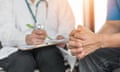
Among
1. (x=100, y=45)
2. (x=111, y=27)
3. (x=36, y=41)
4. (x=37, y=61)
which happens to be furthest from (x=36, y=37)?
(x=100, y=45)

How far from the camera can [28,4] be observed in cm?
180

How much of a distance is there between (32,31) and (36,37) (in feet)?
0.24

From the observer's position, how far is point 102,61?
4.15 feet

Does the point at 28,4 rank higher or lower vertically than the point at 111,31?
higher

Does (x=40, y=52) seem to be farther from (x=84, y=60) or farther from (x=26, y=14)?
(x=84, y=60)

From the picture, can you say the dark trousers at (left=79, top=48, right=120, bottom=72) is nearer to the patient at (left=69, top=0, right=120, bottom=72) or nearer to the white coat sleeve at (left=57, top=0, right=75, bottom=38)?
the patient at (left=69, top=0, right=120, bottom=72)

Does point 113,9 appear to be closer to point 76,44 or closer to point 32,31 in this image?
point 76,44

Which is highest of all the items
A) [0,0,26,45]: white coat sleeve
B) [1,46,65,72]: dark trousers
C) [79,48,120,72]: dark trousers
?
[0,0,26,45]: white coat sleeve

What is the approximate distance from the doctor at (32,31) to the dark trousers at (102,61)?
1.24ft

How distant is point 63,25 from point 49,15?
12 centimetres

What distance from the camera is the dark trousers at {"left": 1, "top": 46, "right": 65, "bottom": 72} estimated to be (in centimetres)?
161

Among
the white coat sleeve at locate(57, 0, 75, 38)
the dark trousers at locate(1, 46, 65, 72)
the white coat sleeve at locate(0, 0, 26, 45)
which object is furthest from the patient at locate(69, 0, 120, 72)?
the white coat sleeve at locate(0, 0, 26, 45)

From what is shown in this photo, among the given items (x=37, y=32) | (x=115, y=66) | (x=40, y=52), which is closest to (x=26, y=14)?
(x=37, y=32)

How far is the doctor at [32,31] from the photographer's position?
5.36ft
